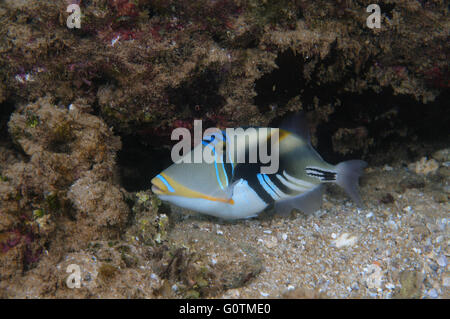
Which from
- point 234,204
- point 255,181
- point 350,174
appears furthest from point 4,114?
point 350,174

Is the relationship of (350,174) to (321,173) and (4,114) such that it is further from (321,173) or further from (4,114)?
(4,114)

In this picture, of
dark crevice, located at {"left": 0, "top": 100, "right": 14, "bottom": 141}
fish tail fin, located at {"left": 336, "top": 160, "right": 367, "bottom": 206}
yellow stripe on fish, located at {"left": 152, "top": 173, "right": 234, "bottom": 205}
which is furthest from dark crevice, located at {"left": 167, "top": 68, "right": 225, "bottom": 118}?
dark crevice, located at {"left": 0, "top": 100, "right": 14, "bottom": 141}

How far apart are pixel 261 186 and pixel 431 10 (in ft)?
7.74

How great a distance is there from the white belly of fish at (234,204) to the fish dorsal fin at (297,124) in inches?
27.0

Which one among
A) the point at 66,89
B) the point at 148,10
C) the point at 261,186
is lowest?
the point at 261,186

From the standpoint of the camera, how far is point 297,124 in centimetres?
304

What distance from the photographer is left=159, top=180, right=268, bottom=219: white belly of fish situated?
2736mm

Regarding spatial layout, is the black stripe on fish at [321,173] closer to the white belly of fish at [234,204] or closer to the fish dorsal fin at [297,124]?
the fish dorsal fin at [297,124]

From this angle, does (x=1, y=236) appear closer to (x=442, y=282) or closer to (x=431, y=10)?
(x=442, y=282)

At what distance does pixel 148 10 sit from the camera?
270 cm

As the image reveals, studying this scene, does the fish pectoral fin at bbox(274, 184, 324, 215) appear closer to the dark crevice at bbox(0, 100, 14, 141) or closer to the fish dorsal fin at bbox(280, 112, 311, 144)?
the fish dorsal fin at bbox(280, 112, 311, 144)

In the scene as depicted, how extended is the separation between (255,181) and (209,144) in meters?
0.54

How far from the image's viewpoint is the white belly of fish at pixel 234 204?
8.98ft
